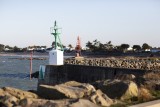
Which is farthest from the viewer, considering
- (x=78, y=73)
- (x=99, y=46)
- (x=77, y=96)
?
(x=99, y=46)

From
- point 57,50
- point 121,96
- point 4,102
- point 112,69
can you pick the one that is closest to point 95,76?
point 112,69

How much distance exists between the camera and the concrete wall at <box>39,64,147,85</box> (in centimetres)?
2494

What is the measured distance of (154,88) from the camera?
1090 cm

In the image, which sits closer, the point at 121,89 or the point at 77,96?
the point at 77,96

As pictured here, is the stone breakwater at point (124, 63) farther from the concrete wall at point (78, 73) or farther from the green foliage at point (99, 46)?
the green foliage at point (99, 46)

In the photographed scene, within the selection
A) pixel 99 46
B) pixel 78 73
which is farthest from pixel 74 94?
pixel 99 46

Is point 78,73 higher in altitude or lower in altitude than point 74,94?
lower

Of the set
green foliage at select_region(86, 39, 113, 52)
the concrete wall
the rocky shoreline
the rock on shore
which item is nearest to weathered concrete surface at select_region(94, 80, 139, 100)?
the rocky shoreline

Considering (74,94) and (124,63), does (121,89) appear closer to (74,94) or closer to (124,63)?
(74,94)

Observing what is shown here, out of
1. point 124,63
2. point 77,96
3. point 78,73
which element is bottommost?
point 78,73

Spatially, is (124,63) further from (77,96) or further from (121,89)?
(77,96)

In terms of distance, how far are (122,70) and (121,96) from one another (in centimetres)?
1498

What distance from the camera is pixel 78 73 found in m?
28.2

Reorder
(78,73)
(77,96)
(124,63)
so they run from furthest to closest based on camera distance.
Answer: (124,63) < (78,73) < (77,96)
